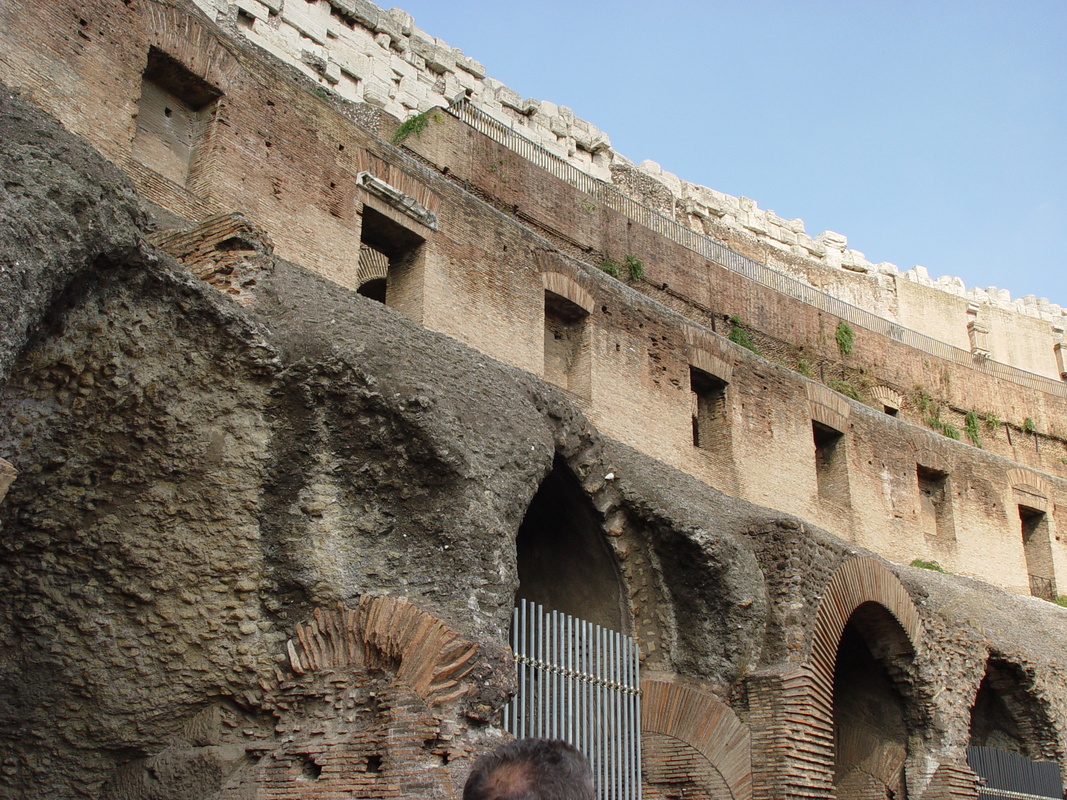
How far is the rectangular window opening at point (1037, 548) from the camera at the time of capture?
17547 millimetres

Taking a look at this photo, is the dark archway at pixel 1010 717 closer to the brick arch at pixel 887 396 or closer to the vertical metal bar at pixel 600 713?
the vertical metal bar at pixel 600 713

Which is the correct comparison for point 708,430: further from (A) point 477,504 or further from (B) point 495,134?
(A) point 477,504

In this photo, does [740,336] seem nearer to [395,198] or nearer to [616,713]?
[395,198]

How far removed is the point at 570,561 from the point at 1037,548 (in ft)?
43.1

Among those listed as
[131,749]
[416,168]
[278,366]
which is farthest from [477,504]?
[416,168]

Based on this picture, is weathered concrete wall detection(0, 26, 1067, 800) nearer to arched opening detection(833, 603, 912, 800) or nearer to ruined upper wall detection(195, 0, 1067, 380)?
arched opening detection(833, 603, 912, 800)

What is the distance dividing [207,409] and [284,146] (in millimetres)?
5477

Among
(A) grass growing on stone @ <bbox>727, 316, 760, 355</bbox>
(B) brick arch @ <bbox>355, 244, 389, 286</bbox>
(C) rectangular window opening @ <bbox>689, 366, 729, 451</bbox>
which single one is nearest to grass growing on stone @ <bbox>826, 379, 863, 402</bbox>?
(A) grass growing on stone @ <bbox>727, 316, 760, 355</bbox>

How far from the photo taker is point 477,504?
5625mm

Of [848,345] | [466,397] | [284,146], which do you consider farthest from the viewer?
[848,345]

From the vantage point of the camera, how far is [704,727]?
24.8 feet

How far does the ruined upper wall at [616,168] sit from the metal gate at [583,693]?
42.6 ft

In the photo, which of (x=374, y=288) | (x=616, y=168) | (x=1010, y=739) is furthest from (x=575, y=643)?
(x=616, y=168)

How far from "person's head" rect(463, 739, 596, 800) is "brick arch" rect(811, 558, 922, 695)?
620 centimetres
